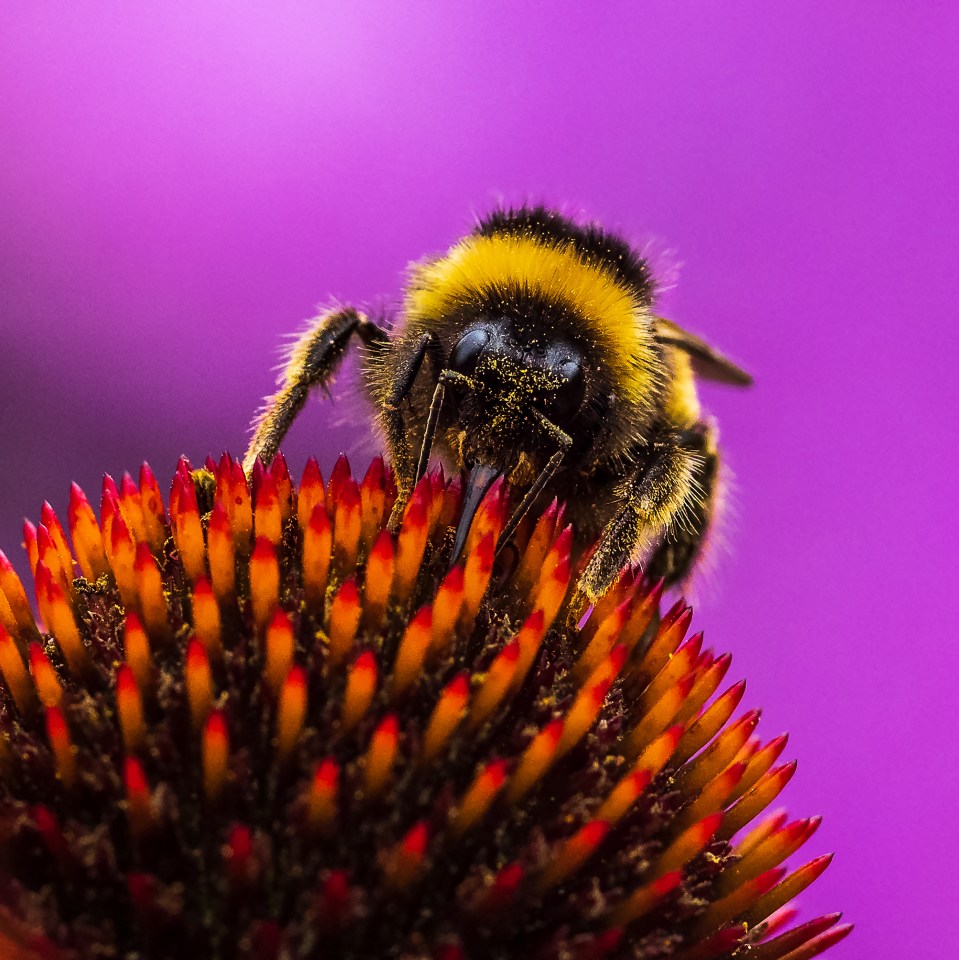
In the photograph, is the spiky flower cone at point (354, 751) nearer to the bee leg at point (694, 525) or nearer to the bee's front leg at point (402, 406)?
the bee's front leg at point (402, 406)

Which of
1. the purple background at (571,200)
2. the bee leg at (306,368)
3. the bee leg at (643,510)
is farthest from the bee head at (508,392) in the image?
the purple background at (571,200)

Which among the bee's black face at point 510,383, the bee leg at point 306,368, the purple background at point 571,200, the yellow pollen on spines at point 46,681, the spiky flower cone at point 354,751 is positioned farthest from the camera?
the purple background at point 571,200

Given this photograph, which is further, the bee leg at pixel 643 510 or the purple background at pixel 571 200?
the purple background at pixel 571 200

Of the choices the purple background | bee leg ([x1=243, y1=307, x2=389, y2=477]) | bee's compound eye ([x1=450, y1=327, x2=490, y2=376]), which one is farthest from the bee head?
the purple background

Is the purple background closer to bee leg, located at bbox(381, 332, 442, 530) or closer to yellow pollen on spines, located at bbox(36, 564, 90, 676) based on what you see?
bee leg, located at bbox(381, 332, 442, 530)

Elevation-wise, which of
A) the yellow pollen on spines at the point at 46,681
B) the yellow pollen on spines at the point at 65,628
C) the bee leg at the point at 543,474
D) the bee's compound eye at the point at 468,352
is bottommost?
the yellow pollen on spines at the point at 46,681

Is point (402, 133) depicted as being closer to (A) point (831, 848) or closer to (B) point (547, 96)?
(B) point (547, 96)
